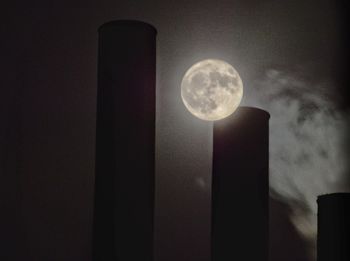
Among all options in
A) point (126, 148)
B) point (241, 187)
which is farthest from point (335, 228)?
point (126, 148)

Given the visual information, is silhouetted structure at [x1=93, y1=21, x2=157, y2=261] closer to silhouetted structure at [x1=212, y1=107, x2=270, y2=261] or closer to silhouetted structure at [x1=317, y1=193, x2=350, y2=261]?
silhouetted structure at [x1=212, y1=107, x2=270, y2=261]

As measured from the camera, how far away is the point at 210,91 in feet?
21.0

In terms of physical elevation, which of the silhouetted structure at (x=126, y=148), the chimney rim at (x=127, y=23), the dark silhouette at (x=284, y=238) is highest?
the chimney rim at (x=127, y=23)

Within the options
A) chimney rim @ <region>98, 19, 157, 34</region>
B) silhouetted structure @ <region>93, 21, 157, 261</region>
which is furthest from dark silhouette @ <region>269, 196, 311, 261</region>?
chimney rim @ <region>98, 19, 157, 34</region>

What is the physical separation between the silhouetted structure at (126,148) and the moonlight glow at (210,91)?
69 cm

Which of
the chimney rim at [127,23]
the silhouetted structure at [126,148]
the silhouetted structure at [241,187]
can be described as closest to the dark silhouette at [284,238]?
the silhouetted structure at [241,187]

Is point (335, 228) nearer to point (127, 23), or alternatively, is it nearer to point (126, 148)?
point (126, 148)

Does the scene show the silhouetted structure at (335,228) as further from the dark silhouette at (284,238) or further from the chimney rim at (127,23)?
the chimney rim at (127,23)

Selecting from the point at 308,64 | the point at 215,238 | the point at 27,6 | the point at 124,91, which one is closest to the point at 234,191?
the point at 215,238

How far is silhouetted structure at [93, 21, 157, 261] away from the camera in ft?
18.5

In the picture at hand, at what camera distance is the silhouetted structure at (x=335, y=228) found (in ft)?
20.2

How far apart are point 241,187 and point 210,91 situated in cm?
100

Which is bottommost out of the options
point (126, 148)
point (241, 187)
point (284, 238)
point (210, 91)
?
point (284, 238)

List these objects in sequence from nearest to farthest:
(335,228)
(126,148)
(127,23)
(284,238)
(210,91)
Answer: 1. (126,148)
2. (127,23)
3. (335,228)
4. (210,91)
5. (284,238)
